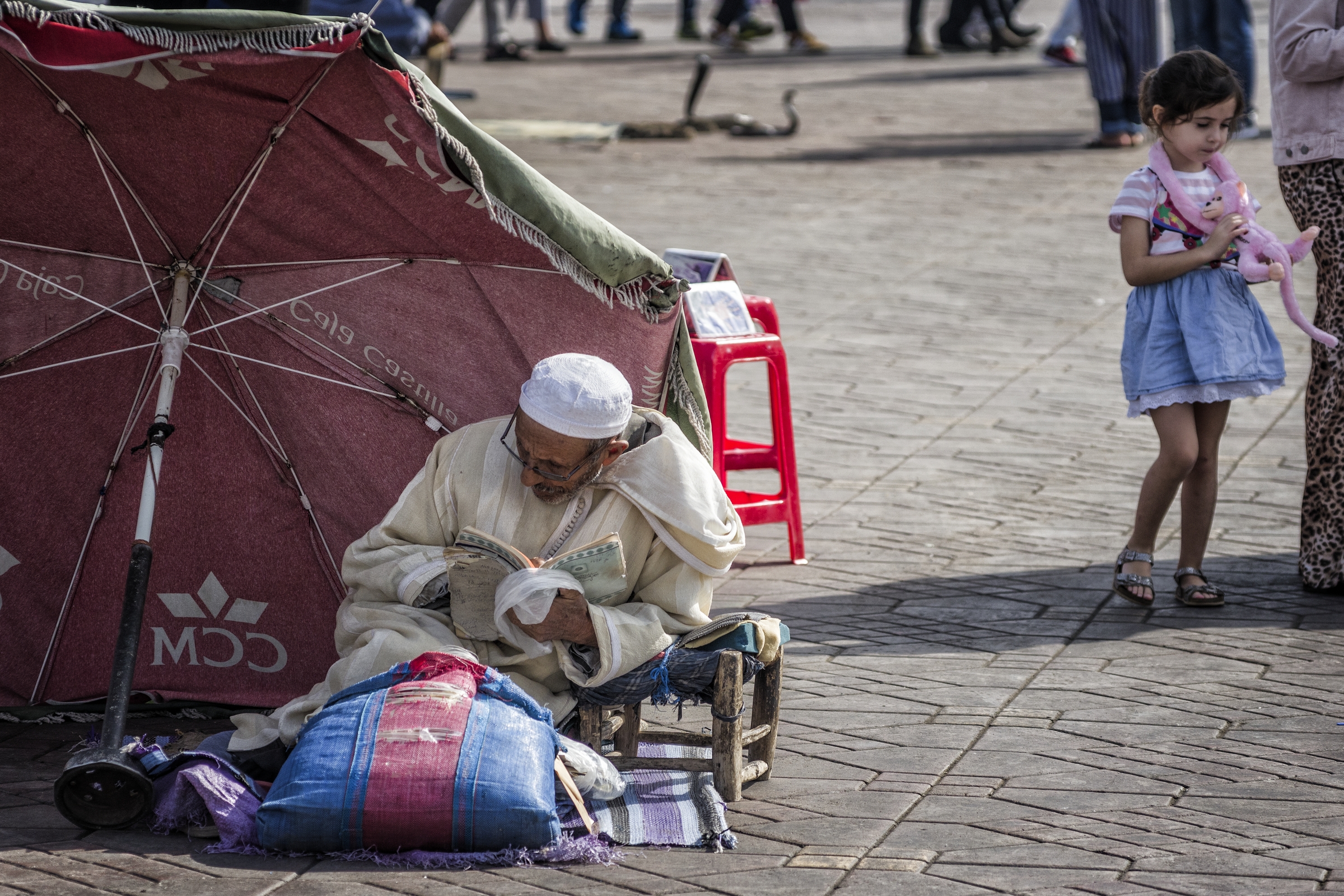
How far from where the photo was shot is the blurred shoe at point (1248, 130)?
13273 mm

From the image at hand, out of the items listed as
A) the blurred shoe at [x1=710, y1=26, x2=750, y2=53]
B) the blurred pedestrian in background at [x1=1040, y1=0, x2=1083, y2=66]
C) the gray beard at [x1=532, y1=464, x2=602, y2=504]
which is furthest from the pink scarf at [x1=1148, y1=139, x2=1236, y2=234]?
the blurred shoe at [x1=710, y1=26, x2=750, y2=53]

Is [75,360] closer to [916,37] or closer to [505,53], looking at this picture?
[505,53]

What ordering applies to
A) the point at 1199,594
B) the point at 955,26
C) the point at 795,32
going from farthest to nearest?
the point at 795,32
the point at 955,26
the point at 1199,594

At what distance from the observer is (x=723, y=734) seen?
3.50m

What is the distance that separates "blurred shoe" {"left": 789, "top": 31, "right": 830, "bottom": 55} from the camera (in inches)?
819

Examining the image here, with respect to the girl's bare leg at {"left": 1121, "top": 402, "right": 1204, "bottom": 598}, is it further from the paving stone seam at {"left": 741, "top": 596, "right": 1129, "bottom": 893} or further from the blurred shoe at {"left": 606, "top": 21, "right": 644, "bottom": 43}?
the blurred shoe at {"left": 606, "top": 21, "right": 644, "bottom": 43}

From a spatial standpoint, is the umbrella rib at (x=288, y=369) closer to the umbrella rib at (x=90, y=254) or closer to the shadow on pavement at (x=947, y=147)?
the umbrella rib at (x=90, y=254)

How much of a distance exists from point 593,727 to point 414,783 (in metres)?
0.55

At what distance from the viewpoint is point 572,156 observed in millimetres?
12906

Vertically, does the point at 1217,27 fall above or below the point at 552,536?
above

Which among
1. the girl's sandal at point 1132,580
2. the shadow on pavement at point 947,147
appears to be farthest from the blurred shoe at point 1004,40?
the girl's sandal at point 1132,580

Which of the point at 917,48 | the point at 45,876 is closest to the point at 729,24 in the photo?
the point at 917,48

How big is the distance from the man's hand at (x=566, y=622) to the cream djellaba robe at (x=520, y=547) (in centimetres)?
5

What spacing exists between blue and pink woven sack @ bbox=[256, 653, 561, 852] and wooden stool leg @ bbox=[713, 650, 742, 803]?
0.40m
